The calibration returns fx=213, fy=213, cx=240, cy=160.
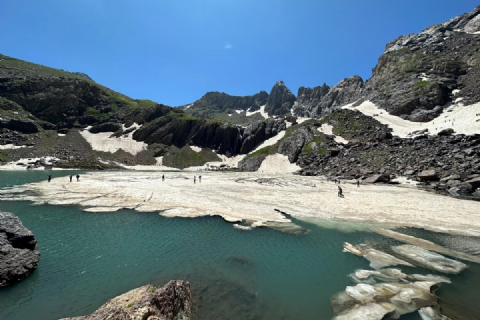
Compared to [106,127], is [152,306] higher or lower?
lower

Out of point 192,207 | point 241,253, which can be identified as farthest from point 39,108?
point 241,253

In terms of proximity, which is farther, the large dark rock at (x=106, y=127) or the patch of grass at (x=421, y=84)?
the large dark rock at (x=106, y=127)

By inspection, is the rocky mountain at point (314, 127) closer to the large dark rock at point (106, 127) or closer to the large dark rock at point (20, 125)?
the large dark rock at point (20, 125)

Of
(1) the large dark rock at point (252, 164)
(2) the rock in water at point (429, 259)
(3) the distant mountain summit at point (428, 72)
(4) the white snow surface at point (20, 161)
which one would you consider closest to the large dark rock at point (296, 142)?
(1) the large dark rock at point (252, 164)

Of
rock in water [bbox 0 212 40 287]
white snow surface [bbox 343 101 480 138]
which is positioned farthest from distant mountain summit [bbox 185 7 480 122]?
rock in water [bbox 0 212 40 287]

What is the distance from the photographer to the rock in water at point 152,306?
7.21 meters

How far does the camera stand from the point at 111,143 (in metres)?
148

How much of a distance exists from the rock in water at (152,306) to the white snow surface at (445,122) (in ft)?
311

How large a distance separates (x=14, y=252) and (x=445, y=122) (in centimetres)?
12605

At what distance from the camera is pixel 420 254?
16.4 meters

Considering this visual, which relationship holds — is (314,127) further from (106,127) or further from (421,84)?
(106,127)

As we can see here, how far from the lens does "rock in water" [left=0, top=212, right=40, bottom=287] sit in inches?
494

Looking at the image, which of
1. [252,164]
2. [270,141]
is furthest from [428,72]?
[252,164]

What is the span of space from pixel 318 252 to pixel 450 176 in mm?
50721
